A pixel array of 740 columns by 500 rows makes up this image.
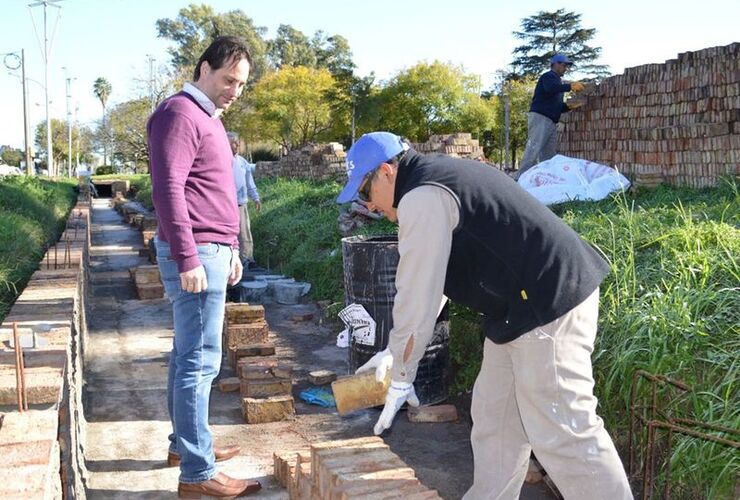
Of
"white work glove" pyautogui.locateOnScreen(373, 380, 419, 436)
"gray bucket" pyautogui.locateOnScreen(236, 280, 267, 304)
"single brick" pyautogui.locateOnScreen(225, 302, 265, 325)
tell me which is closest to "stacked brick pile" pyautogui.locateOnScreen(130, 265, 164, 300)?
"gray bucket" pyautogui.locateOnScreen(236, 280, 267, 304)

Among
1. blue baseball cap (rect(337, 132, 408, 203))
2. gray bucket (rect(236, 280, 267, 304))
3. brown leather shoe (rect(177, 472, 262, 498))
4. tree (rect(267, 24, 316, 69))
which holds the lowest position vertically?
brown leather shoe (rect(177, 472, 262, 498))

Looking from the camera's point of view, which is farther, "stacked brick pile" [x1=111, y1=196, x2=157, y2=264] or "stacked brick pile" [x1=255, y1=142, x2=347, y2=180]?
"stacked brick pile" [x1=255, y1=142, x2=347, y2=180]

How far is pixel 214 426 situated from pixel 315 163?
14173mm

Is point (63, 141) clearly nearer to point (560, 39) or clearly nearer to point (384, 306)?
point (560, 39)

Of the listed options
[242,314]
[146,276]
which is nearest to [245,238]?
[146,276]

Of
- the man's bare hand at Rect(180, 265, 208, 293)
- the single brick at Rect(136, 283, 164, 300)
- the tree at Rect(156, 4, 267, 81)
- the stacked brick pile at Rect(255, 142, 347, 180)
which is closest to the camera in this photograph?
the man's bare hand at Rect(180, 265, 208, 293)

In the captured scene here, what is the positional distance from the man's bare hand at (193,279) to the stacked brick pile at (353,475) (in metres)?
0.85

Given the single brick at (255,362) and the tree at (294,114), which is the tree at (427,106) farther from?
the single brick at (255,362)

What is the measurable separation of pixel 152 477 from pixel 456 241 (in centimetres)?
220

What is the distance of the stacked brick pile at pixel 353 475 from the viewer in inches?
101

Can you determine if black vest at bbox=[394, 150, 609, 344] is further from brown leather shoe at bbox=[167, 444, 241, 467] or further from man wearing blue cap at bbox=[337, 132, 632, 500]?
brown leather shoe at bbox=[167, 444, 241, 467]

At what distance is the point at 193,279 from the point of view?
307 centimetres

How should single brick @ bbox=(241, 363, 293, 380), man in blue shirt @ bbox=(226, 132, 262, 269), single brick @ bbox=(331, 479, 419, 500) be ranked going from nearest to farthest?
single brick @ bbox=(331, 479, 419, 500) → single brick @ bbox=(241, 363, 293, 380) → man in blue shirt @ bbox=(226, 132, 262, 269)

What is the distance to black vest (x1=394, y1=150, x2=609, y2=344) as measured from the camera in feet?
7.97
